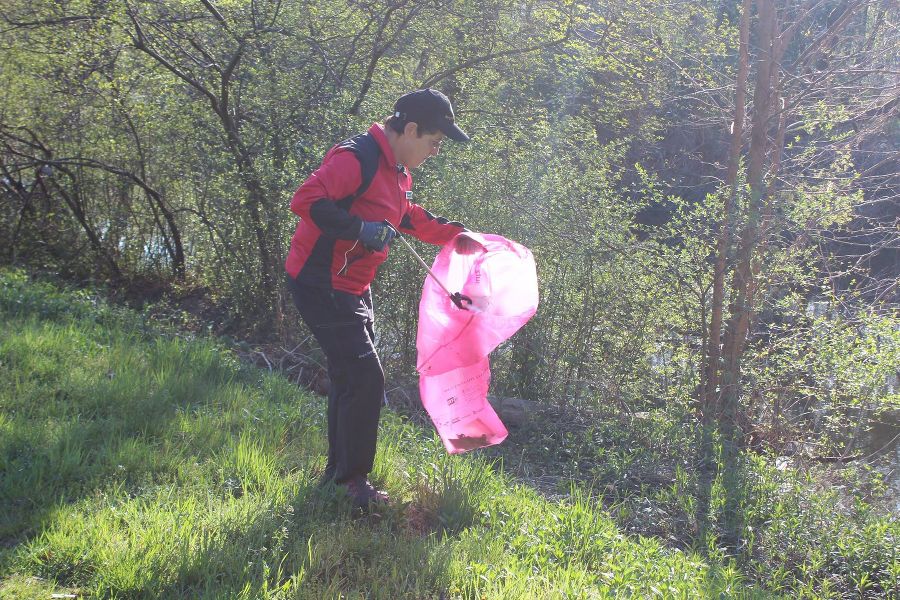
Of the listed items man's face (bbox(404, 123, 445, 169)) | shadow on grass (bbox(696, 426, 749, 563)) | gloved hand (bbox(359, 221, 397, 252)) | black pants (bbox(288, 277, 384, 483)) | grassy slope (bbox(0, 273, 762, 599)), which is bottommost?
shadow on grass (bbox(696, 426, 749, 563))

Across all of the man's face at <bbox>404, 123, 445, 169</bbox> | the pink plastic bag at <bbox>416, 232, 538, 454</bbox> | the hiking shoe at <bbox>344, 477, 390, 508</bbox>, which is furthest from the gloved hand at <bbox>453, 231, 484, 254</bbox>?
the hiking shoe at <bbox>344, 477, 390, 508</bbox>

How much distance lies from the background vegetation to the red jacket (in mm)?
2407

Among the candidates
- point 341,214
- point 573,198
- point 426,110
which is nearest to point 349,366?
point 341,214

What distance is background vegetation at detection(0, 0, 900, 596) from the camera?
6.46 meters

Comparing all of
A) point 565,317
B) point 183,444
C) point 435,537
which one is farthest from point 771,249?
point 183,444

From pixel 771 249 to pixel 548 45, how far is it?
3272 millimetres

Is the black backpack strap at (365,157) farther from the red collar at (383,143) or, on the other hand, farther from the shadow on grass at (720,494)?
the shadow on grass at (720,494)

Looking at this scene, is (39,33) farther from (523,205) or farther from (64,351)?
(523,205)

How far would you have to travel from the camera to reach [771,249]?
6730 millimetres

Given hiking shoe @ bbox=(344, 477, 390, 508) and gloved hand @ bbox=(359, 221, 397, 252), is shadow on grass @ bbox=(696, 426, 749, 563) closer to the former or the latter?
hiking shoe @ bbox=(344, 477, 390, 508)

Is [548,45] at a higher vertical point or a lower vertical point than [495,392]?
higher

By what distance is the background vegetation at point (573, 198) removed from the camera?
21.2ft

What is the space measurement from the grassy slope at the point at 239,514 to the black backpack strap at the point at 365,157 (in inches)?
56.6

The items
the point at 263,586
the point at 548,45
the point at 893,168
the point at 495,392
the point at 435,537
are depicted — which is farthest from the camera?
the point at 893,168
